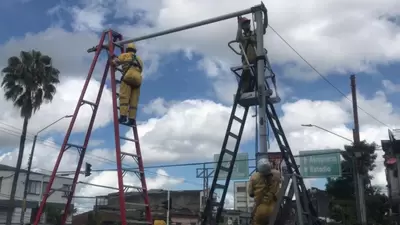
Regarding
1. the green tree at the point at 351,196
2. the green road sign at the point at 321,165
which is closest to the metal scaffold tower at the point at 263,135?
the green road sign at the point at 321,165

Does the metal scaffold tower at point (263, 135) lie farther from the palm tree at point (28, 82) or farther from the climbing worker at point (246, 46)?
the palm tree at point (28, 82)

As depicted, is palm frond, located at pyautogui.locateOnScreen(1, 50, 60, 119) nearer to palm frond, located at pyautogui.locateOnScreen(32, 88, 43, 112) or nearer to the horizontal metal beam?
palm frond, located at pyautogui.locateOnScreen(32, 88, 43, 112)

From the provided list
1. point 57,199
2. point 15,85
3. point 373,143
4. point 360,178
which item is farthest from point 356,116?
point 57,199

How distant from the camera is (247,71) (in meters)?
11.5

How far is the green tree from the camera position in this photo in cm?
4525

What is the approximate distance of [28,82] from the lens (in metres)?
35.0

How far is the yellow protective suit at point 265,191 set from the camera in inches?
346

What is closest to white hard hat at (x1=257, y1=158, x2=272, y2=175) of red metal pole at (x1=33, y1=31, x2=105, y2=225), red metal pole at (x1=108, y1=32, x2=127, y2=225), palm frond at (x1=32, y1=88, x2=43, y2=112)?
red metal pole at (x1=108, y1=32, x2=127, y2=225)

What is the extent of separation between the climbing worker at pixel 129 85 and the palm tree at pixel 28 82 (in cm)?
2390

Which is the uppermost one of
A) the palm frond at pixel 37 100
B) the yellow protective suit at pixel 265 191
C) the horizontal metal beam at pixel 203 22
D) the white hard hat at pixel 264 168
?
the palm frond at pixel 37 100

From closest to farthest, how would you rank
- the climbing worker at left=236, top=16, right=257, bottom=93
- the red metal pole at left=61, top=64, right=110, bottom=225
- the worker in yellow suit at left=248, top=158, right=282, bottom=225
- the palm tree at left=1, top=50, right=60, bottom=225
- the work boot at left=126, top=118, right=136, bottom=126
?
the worker in yellow suit at left=248, top=158, right=282, bottom=225 < the climbing worker at left=236, top=16, right=257, bottom=93 < the work boot at left=126, top=118, right=136, bottom=126 < the red metal pole at left=61, top=64, right=110, bottom=225 < the palm tree at left=1, top=50, right=60, bottom=225

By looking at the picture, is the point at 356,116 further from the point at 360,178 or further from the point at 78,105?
the point at 78,105

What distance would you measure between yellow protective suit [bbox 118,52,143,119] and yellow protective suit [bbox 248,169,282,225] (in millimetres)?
4470

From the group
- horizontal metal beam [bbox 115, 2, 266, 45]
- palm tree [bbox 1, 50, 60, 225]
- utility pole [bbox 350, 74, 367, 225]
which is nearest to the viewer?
horizontal metal beam [bbox 115, 2, 266, 45]
